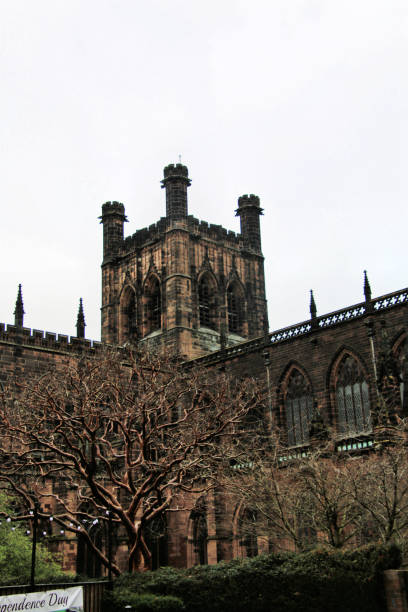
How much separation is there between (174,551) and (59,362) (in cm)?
1152

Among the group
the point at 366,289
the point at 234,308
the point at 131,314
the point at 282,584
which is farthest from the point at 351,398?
the point at 131,314

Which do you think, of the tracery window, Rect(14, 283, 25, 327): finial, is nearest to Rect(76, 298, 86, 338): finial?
Rect(14, 283, 25, 327): finial

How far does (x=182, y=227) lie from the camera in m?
52.5

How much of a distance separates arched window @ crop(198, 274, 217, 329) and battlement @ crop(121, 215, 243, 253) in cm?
328

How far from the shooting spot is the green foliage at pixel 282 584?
17.3 meters

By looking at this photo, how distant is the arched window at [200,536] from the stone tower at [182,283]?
13.2m

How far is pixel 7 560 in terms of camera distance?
25.3 m

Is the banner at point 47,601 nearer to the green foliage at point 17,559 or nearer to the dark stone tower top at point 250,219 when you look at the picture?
the green foliage at point 17,559

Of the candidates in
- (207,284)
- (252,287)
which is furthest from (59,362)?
(252,287)

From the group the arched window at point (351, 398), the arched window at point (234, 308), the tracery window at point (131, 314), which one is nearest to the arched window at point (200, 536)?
the arched window at point (351, 398)

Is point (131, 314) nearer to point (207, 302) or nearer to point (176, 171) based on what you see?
point (207, 302)

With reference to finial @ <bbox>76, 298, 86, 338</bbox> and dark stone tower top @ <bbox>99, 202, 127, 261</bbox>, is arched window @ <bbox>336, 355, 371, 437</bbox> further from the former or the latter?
dark stone tower top @ <bbox>99, 202, 127, 261</bbox>

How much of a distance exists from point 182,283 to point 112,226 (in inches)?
400

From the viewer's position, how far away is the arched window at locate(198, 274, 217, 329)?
173 ft
